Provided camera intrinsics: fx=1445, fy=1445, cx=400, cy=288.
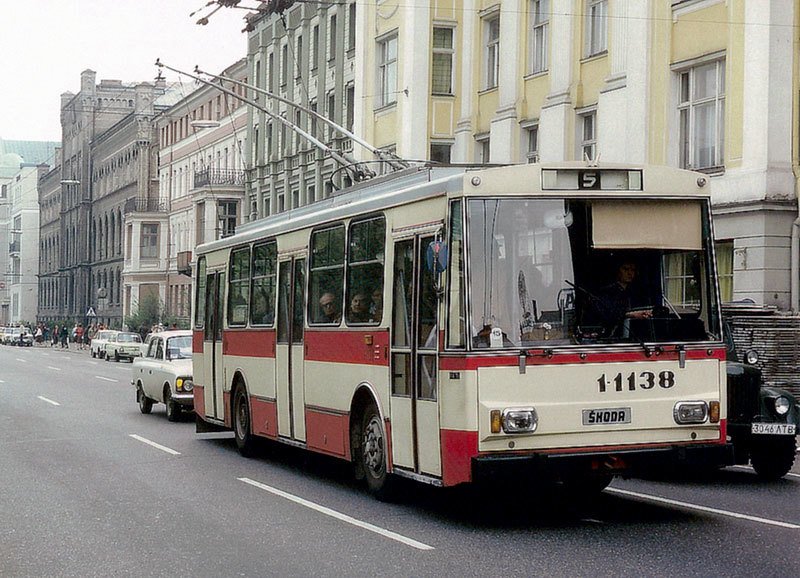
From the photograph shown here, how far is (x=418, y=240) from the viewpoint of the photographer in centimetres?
1193

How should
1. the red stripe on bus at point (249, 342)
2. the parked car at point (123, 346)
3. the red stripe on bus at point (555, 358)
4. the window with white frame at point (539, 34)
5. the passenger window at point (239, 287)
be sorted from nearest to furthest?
the red stripe on bus at point (555, 358), the red stripe on bus at point (249, 342), the passenger window at point (239, 287), the window with white frame at point (539, 34), the parked car at point (123, 346)

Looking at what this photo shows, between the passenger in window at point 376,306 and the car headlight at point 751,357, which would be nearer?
the passenger in window at point 376,306

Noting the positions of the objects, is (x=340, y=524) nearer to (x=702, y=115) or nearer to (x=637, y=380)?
(x=637, y=380)

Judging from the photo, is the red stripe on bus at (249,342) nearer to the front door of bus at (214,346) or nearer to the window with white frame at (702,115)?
the front door of bus at (214,346)

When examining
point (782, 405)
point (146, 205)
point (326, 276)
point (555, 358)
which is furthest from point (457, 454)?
point (146, 205)

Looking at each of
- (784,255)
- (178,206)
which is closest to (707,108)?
(784,255)

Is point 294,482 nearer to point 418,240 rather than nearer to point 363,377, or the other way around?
point 363,377

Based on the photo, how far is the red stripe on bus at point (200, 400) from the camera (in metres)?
20.1

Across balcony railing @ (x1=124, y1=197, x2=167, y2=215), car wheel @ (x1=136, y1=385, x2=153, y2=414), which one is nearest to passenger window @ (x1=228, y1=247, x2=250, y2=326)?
car wheel @ (x1=136, y1=385, x2=153, y2=414)

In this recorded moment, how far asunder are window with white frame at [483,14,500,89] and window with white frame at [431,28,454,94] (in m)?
2.77

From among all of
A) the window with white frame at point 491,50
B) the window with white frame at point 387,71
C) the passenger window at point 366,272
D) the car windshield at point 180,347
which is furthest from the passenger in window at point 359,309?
the window with white frame at point 387,71

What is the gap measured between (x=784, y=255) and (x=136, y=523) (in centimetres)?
1733

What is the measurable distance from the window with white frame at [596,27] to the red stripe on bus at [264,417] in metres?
17.9

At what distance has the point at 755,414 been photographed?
14305 mm
